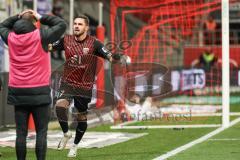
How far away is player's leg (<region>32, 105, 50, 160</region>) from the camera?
8875 millimetres

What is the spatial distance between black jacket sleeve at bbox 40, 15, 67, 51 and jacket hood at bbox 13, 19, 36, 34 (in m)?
0.13

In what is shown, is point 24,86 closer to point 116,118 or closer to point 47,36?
point 47,36

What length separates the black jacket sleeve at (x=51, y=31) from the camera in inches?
345

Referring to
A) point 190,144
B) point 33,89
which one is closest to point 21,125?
point 33,89

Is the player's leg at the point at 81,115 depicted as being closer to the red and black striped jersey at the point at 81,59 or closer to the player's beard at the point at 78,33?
the red and black striped jersey at the point at 81,59

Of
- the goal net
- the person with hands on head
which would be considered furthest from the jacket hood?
the goal net

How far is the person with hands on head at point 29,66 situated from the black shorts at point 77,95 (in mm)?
2295

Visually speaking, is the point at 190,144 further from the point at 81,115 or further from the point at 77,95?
the point at 77,95

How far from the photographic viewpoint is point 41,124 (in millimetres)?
8953

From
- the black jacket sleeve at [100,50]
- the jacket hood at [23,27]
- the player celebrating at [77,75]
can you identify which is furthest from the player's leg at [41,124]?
the black jacket sleeve at [100,50]

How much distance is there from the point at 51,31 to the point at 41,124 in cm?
105

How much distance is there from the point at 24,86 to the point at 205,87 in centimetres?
1399

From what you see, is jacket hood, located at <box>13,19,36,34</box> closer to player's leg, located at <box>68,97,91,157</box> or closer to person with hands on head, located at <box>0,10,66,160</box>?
person with hands on head, located at <box>0,10,66,160</box>

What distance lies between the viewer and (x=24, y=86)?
873 centimetres
